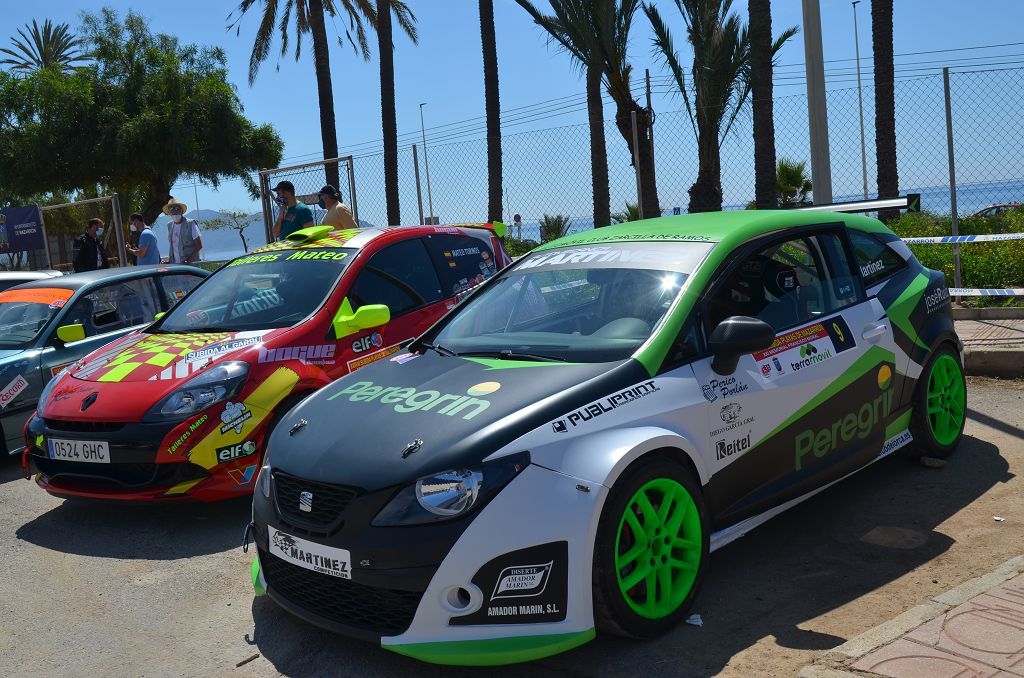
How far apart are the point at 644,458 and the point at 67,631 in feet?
8.74

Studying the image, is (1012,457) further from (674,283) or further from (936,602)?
(674,283)

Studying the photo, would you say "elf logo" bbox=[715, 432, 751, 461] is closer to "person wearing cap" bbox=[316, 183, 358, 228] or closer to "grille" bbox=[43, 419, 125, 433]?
"grille" bbox=[43, 419, 125, 433]

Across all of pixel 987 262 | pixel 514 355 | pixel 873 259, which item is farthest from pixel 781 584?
pixel 987 262

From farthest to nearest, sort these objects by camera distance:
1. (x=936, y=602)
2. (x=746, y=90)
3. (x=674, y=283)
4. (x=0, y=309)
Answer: (x=746, y=90) < (x=0, y=309) < (x=674, y=283) < (x=936, y=602)

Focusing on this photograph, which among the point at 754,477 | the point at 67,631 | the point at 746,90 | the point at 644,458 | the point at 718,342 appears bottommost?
the point at 67,631

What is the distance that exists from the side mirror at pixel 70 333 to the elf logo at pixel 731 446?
5.34 m

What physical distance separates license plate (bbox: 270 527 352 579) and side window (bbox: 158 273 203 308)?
4888 mm

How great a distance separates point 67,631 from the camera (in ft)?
13.1

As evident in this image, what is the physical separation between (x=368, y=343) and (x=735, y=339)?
9.47ft

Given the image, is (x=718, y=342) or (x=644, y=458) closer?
(x=644, y=458)

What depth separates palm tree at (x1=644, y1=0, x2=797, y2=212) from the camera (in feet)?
42.0

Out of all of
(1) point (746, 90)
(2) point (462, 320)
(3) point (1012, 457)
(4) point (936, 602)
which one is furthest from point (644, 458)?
(1) point (746, 90)

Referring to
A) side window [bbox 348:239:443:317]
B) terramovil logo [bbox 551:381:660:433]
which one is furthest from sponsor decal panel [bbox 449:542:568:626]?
side window [bbox 348:239:443:317]

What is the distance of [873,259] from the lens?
16.4 feet
